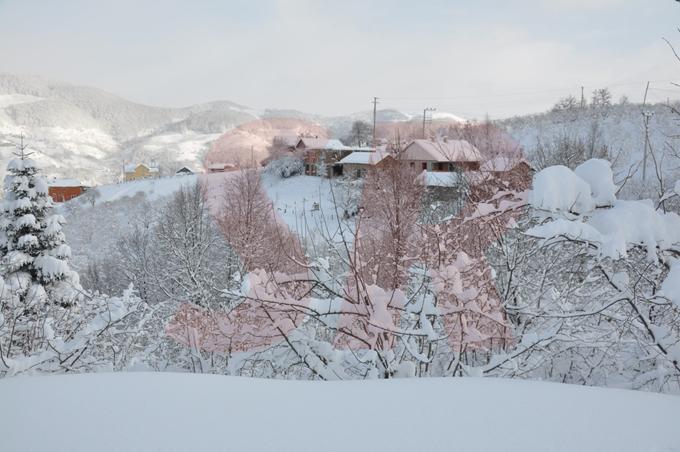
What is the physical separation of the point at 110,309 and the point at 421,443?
410 cm

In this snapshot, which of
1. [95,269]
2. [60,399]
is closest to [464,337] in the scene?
[60,399]

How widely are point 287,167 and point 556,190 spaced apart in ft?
115

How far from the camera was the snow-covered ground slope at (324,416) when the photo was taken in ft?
6.04

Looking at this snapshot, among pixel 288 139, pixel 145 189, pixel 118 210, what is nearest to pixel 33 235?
pixel 118 210

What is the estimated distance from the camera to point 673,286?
2.86m

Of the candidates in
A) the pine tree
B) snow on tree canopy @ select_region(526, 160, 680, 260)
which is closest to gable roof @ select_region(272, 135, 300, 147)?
the pine tree

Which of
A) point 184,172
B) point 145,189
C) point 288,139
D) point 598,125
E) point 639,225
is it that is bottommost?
point 145,189

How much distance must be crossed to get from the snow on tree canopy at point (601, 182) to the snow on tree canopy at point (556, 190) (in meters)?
0.16

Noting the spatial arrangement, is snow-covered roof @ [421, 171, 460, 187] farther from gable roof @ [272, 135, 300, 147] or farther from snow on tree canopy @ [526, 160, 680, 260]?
gable roof @ [272, 135, 300, 147]

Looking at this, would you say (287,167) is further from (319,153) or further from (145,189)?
(145,189)

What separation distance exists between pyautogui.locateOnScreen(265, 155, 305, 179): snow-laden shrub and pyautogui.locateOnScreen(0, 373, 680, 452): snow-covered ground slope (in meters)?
35.1

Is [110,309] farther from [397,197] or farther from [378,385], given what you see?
[397,197]

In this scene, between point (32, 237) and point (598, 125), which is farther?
point (598, 125)

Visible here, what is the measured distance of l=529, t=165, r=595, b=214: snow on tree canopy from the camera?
2949 millimetres
